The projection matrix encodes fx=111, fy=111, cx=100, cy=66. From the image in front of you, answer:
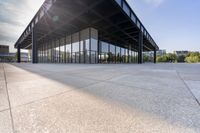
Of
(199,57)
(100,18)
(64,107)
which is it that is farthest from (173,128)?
(199,57)

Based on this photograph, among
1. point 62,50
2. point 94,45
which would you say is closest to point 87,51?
point 94,45

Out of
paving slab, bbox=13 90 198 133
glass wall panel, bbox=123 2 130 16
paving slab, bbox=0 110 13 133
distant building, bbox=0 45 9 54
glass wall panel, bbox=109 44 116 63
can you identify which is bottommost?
paving slab, bbox=13 90 198 133

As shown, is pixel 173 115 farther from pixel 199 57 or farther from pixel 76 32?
pixel 199 57

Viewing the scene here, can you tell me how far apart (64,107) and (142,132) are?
1.27 m

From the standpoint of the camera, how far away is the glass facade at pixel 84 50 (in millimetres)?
22516

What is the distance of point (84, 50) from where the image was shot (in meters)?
22.8

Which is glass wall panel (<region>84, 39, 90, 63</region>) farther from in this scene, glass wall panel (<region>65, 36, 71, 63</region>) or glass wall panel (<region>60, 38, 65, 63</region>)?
glass wall panel (<region>60, 38, 65, 63</region>)

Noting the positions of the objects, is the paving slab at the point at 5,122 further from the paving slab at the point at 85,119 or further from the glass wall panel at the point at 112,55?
the glass wall panel at the point at 112,55

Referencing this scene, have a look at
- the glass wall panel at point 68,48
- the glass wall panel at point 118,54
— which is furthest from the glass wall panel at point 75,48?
the glass wall panel at point 118,54

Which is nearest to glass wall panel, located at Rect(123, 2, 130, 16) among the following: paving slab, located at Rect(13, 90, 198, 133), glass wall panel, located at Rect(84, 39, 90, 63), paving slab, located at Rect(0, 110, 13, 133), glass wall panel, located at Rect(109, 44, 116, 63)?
glass wall panel, located at Rect(84, 39, 90, 63)

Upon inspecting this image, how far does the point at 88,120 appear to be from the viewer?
4.83ft

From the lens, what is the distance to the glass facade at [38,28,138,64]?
22.5 meters

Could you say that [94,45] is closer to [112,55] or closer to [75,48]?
[75,48]

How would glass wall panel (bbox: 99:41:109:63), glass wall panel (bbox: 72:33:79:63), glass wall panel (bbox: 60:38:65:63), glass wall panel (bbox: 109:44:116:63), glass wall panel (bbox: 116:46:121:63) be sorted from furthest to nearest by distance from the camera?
glass wall panel (bbox: 116:46:121:63) → glass wall panel (bbox: 109:44:116:63) → glass wall panel (bbox: 60:38:65:63) → glass wall panel (bbox: 99:41:109:63) → glass wall panel (bbox: 72:33:79:63)
